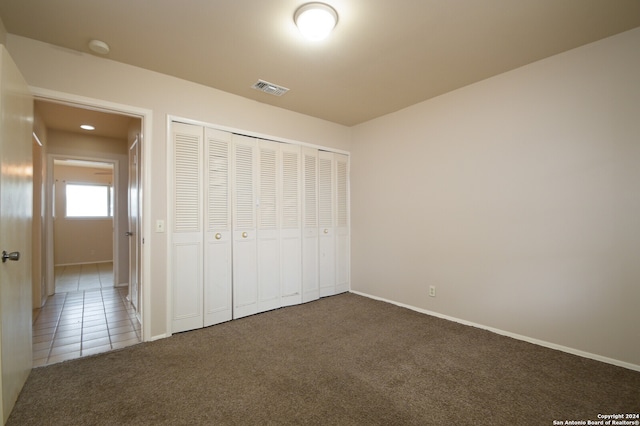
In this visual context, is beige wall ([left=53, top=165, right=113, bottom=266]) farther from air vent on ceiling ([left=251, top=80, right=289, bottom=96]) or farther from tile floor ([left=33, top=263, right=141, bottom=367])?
air vent on ceiling ([left=251, top=80, right=289, bottom=96])

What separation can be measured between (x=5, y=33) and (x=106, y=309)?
3081 millimetres

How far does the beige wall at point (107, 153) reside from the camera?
4.55m

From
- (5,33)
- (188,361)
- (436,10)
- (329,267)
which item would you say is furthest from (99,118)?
(436,10)

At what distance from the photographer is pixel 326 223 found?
14.0 feet

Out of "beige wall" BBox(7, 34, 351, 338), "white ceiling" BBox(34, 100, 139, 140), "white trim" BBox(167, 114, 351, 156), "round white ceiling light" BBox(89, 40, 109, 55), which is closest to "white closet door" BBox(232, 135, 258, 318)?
"white trim" BBox(167, 114, 351, 156)

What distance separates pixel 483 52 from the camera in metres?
2.50

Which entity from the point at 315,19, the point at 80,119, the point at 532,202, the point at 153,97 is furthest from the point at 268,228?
the point at 80,119

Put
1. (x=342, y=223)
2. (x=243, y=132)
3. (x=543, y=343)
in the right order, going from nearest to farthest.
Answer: (x=543, y=343) < (x=243, y=132) < (x=342, y=223)

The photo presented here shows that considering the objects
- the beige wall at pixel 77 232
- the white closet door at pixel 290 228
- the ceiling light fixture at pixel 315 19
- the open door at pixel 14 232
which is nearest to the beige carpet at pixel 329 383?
the open door at pixel 14 232

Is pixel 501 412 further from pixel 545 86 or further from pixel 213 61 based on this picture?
pixel 213 61

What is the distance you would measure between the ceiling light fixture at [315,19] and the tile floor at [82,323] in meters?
3.12

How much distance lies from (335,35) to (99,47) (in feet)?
6.41

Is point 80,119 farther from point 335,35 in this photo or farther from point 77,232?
point 77,232

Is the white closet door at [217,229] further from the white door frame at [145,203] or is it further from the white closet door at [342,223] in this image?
the white closet door at [342,223]
